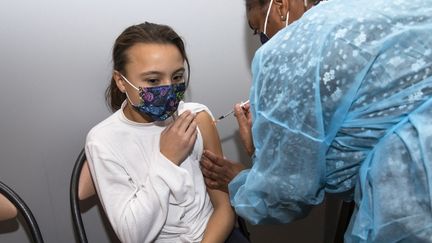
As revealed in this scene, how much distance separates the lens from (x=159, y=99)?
48.2 inches

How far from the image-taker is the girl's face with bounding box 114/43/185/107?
121 cm

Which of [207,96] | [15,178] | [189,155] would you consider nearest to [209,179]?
[189,155]

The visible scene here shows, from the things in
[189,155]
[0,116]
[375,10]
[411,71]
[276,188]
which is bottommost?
[189,155]

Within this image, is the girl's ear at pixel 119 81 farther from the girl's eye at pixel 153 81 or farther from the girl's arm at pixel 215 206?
the girl's arm at pixel 215 206

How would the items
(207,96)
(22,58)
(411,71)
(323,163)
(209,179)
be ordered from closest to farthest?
1. (411,71)
2. (323,163)
3. (22,58)
4. (209,179)
5. (207,96)

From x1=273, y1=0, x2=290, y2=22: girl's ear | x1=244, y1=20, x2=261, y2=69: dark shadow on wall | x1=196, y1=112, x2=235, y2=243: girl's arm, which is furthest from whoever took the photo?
x1=244, y1=20, x2=261, y2=69: dark shadow on wall

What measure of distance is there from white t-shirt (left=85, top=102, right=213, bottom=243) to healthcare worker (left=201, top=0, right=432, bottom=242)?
17.3 inches

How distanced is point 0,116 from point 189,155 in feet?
2.08

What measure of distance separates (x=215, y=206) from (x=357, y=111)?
0.77 meters

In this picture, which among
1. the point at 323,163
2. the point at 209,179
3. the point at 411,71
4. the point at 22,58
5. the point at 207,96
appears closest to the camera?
the point at 411,71

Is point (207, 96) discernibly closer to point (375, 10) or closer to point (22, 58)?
point (22, 58)

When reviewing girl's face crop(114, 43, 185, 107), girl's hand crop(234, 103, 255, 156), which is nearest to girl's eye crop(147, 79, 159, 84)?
girl's face crop(114, 43, 185, 107)

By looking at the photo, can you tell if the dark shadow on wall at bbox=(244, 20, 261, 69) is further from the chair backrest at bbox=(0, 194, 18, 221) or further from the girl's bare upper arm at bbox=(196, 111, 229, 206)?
the chair backrest at bbox=(0, 194, 18, 221)

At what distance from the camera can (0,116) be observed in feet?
4.31
